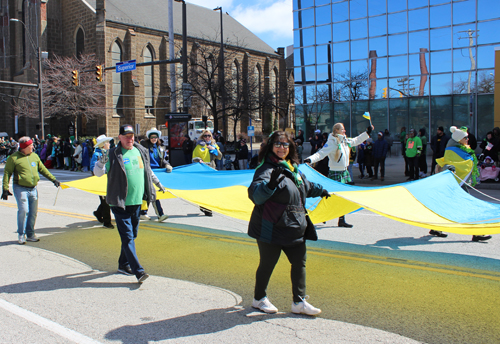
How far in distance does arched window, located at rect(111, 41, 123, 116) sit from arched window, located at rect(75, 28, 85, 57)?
11.6ft

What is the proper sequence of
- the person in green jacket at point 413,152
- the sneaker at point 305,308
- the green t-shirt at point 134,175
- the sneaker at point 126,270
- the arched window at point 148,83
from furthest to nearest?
the arched window at point 148,83
the person in green jacket at point 413,152
the sneaker at point 126,270
the green t-shirt at point 134,175
the sneaker at point 305,308

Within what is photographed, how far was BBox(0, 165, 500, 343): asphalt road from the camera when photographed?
397 cm

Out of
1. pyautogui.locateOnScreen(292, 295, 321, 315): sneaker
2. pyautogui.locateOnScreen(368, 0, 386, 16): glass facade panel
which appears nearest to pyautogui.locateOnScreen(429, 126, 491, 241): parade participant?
pyautogui.locateOnScreen(292, 295, 321, 315): sneaker

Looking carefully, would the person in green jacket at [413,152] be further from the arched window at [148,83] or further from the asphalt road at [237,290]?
the arched window at [148,83]

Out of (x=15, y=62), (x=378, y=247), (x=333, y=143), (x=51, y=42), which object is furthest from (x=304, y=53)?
(x=15, y=62)

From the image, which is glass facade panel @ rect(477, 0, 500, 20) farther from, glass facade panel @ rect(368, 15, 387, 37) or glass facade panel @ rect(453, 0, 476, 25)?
glass facade panel @ rect(368, 15, 387, 37)

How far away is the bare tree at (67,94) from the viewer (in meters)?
43.9

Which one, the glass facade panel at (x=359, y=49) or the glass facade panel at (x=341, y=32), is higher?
the glass facade panel at (x=341, y=32)

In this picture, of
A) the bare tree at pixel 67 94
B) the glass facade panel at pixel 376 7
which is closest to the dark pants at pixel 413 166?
the glass facade panel at pixel 376 7

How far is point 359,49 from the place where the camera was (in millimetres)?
26594

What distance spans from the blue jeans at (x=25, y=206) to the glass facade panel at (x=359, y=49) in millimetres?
22522

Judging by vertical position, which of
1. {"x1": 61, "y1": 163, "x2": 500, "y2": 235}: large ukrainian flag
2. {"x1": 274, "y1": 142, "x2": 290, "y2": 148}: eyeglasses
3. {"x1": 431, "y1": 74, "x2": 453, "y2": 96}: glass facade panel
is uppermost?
{"x1": 431, "y1": 74, "x2": 453, "y2": 96}: glass facade panel

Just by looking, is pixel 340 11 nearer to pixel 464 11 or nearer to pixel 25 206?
pixel 464 11

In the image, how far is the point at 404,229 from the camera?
8.26m
